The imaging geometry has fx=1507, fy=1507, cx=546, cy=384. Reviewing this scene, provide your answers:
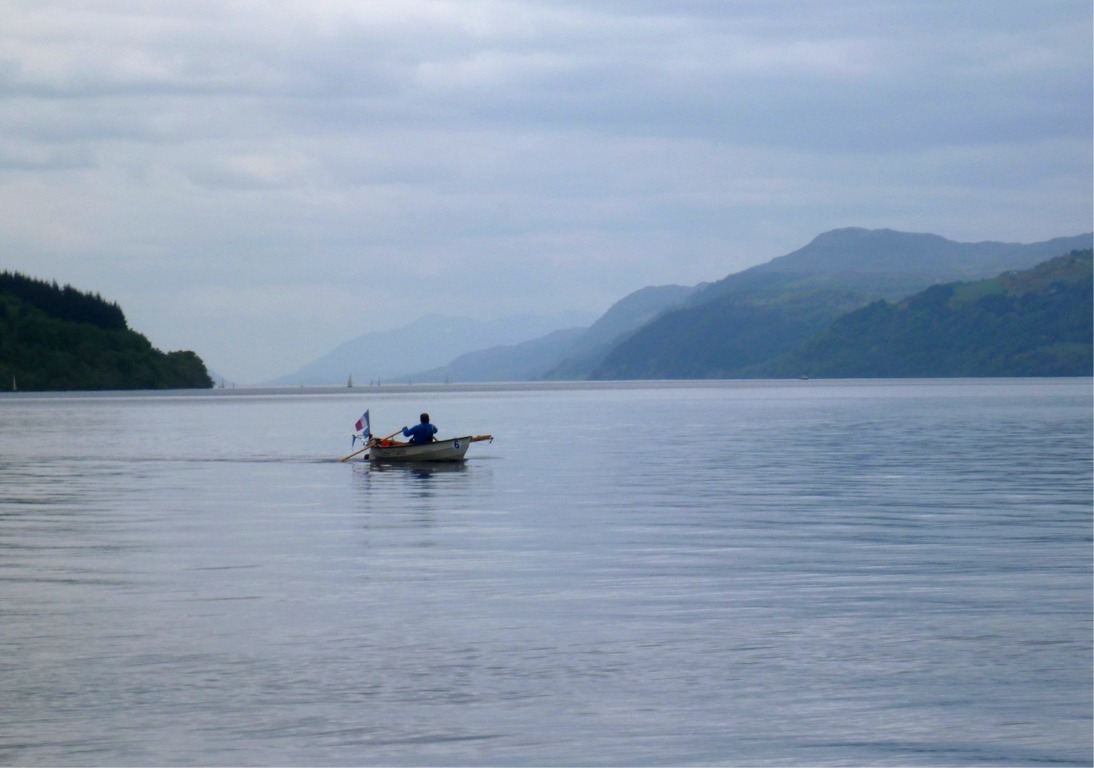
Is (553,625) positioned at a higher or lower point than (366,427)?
lower

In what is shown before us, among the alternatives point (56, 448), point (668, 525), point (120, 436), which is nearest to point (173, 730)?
point (668, 525)

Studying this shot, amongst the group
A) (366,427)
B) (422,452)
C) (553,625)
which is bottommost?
(553,625)

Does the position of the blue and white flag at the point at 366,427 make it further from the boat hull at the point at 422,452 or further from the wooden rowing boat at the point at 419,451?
the boat hull at the point at 422,452

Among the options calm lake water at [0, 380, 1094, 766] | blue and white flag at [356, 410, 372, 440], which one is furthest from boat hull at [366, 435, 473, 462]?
calm lake water at [0, 380, 1094, 766]

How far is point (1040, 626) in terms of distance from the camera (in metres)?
22.9

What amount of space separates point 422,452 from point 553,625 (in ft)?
151

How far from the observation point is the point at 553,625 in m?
23.4

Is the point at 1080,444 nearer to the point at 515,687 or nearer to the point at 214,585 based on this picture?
the point at 214,585

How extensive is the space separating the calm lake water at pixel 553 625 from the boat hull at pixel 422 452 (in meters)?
14.2

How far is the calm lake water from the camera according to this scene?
16859 millimetres

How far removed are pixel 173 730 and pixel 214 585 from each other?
1117 cm

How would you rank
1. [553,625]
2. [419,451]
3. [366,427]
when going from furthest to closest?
1. [366,427]
2. [419,451]
3. [553,625]

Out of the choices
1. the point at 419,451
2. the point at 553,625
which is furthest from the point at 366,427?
the point at 553,625

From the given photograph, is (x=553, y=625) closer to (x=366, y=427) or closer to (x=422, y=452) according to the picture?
(x=422, y=452)
